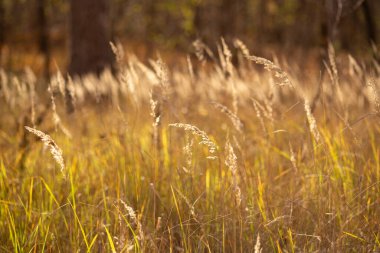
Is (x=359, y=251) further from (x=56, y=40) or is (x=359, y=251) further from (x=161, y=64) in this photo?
(x=56, y=40)

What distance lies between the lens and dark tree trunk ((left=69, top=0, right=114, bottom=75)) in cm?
710

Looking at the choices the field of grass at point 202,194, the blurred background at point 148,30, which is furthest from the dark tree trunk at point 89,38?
the field of grass at point 202,194

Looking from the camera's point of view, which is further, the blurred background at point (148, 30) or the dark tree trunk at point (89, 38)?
the dark tree trunk at point (89, 38)

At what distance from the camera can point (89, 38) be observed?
7.21 m

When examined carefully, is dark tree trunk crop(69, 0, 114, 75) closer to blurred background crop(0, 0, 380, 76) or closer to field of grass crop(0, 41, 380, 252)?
blurred background crop(0, 0, 380, 76)

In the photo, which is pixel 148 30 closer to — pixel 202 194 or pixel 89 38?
pixel 89 38

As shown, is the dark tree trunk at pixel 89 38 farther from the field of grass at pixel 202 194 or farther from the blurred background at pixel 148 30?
the field of grass at pixel 202 194

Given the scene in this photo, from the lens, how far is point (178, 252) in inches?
80.5

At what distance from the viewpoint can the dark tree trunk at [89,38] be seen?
7102 millimetres

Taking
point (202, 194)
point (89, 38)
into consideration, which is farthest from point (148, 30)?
point (202, 194)

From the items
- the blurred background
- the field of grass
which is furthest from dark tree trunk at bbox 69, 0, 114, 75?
the field of grass

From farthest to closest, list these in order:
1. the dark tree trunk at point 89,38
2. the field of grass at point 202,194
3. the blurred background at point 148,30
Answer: the dark tree trunk at point 89,38 → the blurred background at point 148,30 → the field of grass at point 202,194

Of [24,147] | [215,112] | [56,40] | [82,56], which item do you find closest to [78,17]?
[82,56]

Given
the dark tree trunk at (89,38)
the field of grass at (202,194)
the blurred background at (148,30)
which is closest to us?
the field of grass at (202,194)
